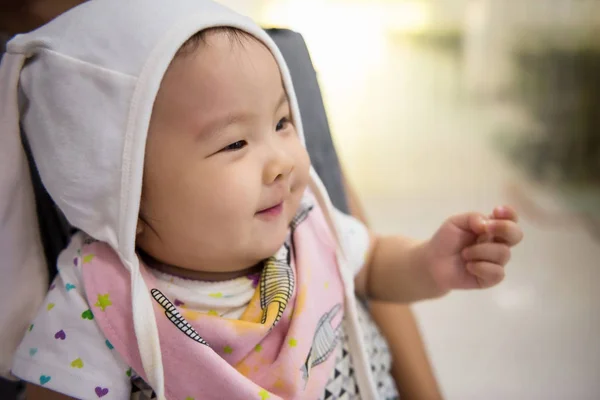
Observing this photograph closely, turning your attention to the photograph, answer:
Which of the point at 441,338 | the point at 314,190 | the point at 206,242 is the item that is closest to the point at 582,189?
the point at 441,338

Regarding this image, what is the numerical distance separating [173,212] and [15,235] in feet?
0.54

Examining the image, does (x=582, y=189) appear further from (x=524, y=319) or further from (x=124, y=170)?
(x=124, y=170)

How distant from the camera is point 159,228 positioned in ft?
1.59

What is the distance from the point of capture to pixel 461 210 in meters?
0.95

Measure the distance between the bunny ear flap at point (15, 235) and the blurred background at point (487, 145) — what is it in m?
0.25

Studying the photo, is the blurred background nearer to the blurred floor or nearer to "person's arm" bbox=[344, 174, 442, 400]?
the blurred floor

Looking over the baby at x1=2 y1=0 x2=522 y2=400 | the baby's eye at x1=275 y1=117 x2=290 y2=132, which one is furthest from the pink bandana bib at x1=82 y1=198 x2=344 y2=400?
the baby's eye at x1=275 y1=117 x2=290 y2=132

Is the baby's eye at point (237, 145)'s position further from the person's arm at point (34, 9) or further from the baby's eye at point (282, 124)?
the person's arm at point (34, 9)

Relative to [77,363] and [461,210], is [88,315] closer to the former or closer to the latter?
[77,363]

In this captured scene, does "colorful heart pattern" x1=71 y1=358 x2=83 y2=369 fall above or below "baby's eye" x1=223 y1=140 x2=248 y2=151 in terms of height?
below

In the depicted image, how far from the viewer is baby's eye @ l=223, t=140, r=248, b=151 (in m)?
0.46

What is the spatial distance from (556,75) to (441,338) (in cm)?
73

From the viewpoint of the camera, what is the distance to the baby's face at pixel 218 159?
44 centimetres

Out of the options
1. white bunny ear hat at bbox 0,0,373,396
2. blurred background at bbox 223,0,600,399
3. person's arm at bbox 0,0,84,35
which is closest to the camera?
white bunny ear hat at bbox 0,0,373,396
